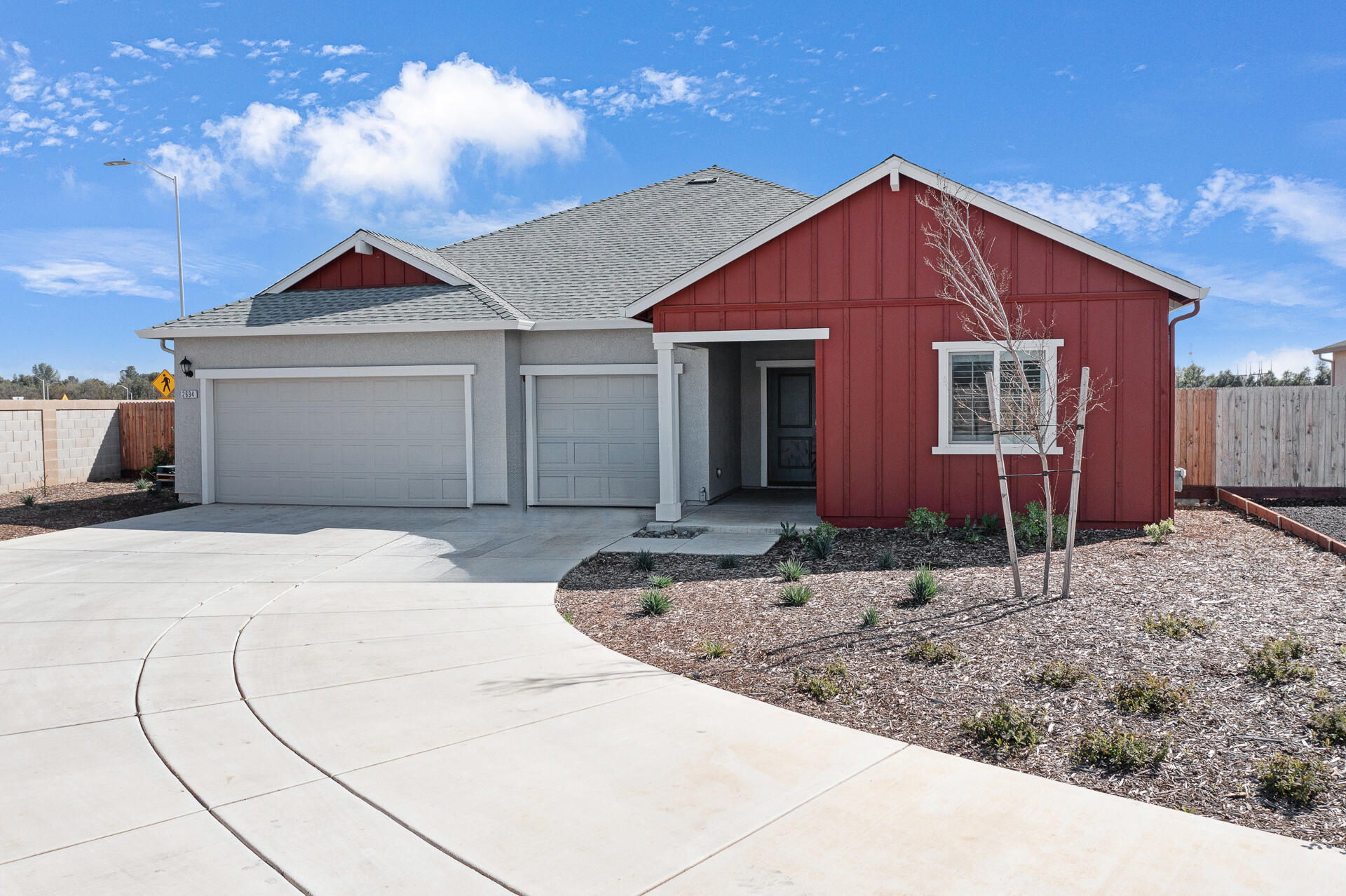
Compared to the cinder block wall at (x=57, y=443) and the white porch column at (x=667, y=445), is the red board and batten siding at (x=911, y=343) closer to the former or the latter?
the white porch column at (x=667, y=445)

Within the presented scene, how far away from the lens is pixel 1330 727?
492 centimetres

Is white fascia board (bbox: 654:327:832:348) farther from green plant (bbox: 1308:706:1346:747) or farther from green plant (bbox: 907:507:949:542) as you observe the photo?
green plant (bbox: 1308:706:1346:747)

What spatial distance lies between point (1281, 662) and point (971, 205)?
278 inches

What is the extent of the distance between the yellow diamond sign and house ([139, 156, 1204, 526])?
531 centimetres

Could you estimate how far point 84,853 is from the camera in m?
3.77

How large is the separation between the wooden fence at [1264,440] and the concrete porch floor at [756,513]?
20.4 ft

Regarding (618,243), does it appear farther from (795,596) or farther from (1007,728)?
(1007,728)

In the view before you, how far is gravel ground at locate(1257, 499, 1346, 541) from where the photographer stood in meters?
11.6

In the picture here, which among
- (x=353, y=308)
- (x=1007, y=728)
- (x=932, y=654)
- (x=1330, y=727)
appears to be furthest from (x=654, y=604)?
(x=353, y=308)

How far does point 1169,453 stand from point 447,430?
995 cm

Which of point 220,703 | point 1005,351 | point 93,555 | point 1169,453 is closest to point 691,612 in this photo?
point 220,703

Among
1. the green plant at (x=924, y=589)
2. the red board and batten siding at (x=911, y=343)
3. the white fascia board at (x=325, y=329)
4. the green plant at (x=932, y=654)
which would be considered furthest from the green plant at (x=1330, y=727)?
the white fascia board at (x=325, y=329)

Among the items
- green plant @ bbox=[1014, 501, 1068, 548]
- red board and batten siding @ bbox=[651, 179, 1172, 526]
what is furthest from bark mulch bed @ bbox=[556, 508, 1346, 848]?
red board and batten siding @ bbox=[651, 179, 1172, 526]

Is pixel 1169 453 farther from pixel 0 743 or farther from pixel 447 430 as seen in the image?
pixel 0 743
